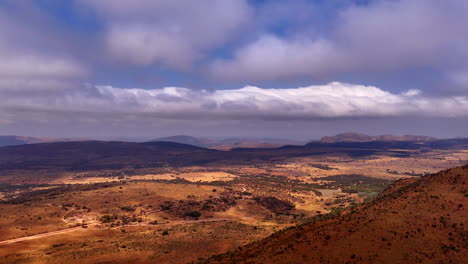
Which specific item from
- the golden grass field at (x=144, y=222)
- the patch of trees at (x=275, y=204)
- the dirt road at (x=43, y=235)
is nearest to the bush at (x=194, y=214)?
the golden grass field at (x=144, y=222)

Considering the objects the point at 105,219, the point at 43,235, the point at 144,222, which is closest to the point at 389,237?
the point at 144,222

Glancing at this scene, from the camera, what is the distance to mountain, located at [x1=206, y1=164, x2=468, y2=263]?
2609cm

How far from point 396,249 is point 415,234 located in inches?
133

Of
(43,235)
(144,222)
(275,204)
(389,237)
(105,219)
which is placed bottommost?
(275,204)

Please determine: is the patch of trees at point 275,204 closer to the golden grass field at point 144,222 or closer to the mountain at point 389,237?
the golden grass field at point 144,222

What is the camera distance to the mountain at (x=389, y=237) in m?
26.1

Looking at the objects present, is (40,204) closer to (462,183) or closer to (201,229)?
(201,229)

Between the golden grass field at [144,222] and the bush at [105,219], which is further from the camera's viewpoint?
the bush at [105,219]

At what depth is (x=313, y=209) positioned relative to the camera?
3381 inches

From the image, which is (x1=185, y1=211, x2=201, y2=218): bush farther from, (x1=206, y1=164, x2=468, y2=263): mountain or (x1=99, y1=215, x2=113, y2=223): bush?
(x1=206, y1=164, x2=468, y2=263): mountain

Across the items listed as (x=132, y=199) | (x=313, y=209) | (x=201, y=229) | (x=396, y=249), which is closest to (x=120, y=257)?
(x=201, y=229)

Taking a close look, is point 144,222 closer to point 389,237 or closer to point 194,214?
point 194,214

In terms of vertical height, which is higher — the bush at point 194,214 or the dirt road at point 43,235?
the dirt road at point 43,235

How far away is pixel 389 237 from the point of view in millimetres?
28406
